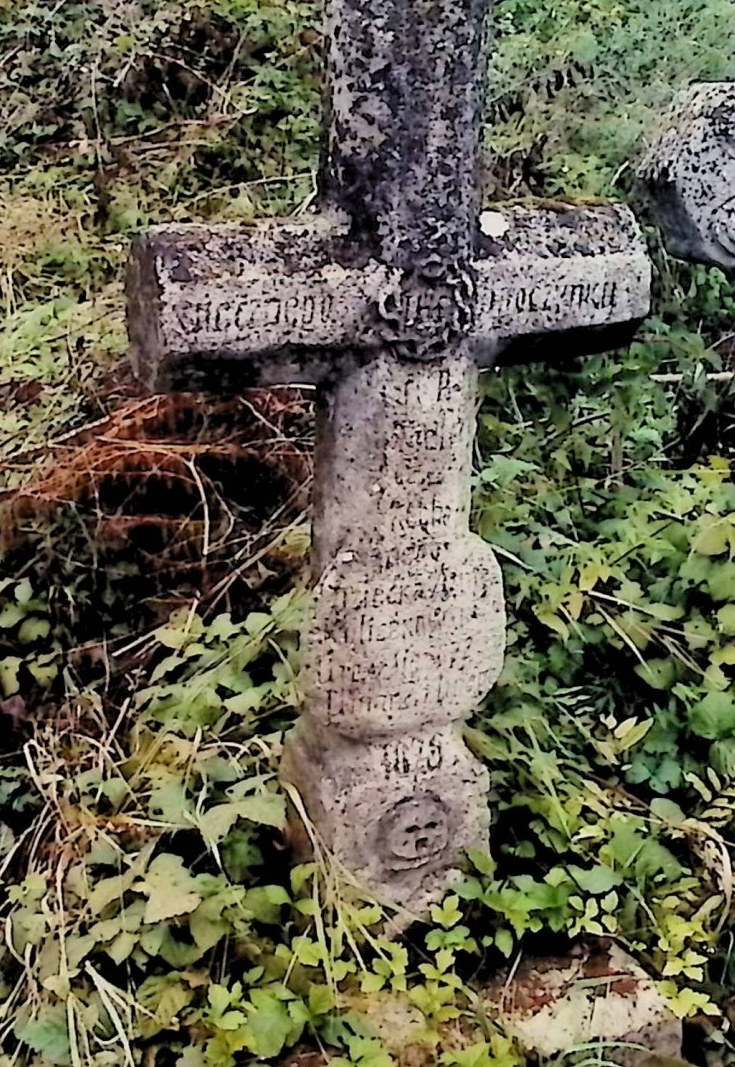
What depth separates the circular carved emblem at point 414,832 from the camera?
7.78ft

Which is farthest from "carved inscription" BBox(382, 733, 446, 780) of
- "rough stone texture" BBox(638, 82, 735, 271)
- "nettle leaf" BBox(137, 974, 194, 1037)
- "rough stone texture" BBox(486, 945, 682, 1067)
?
"rough stone texture" BBox(638, 82, 735, 271)

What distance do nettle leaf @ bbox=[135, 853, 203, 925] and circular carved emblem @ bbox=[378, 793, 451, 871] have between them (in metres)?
0.31

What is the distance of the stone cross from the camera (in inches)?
77.9

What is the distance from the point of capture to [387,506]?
2.19 metres

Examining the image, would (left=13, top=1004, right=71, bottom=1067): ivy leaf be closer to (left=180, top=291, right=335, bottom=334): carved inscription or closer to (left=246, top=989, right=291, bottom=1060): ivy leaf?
(left=246, top=989, right=291, bottom=1060): ivy leaf

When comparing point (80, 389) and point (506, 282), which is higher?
point (506, 282)

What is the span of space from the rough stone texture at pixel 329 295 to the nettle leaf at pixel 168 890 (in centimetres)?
78

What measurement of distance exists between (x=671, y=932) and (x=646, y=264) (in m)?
1.04

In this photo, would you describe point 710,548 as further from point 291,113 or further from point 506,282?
point 291,113

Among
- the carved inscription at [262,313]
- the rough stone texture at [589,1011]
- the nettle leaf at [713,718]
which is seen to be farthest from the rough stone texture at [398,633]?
the nettle leaf at [713,718]

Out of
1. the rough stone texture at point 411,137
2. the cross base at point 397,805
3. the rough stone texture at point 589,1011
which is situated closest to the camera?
the rough stone texture at point 411,137

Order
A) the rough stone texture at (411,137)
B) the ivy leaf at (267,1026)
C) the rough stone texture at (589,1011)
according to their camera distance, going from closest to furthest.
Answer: the rough stone texture at (411,137), the ivy leaf at (267,1026), the rough stone texture at (589,1011)


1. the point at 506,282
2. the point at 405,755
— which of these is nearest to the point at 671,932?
the point at 405,755

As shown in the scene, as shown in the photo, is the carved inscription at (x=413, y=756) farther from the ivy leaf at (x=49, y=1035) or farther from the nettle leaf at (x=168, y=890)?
the ivy leaf at (x=49, y=1035)
